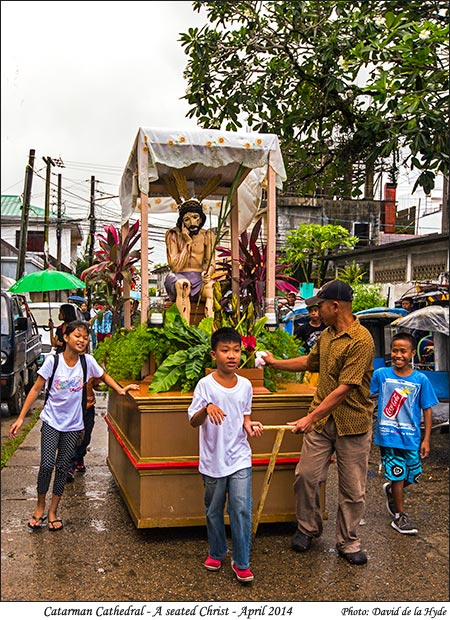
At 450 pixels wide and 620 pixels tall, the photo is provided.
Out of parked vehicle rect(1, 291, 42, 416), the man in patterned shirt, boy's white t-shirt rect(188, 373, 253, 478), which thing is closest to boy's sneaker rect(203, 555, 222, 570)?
boy's white t-shirt rect(188, 373, 253, 478)

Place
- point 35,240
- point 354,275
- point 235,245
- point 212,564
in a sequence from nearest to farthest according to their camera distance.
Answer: point 212,564, point 235,245, point 354,275, point 35,240

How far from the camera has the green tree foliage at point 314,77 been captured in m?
6.05

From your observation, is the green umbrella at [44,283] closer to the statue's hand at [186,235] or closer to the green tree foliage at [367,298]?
the statue's hand at [186,235]

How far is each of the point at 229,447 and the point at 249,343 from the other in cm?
126

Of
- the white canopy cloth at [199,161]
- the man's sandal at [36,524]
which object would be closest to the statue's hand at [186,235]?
the white canopy cloth at [199,161]

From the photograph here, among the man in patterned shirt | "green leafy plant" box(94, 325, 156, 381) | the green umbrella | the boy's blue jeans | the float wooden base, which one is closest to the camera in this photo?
the boy's blue jeans

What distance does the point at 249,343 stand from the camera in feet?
17.4

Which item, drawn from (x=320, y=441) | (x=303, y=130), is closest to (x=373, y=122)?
(x=303, y=130)

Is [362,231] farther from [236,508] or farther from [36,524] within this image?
[236,508]

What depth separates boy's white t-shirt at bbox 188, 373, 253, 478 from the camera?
4176 mm

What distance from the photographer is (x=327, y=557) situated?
15.3 ft

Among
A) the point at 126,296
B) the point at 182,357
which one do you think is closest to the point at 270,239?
the point at 182,357

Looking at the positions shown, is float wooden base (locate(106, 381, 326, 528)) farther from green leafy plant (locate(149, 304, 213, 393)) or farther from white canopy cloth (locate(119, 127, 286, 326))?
→ white canopy cloth (locate(119, 127, 286, 326))

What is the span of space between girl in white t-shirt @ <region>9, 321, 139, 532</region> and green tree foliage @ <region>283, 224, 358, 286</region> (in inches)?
797
